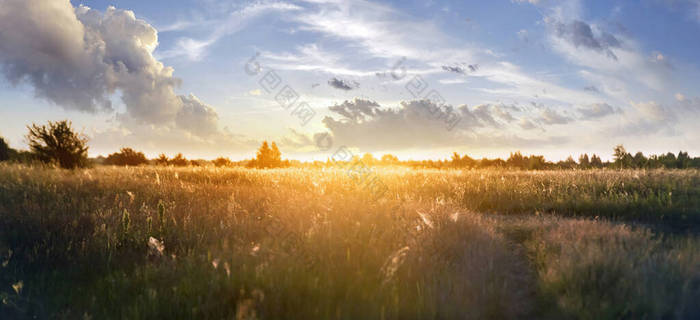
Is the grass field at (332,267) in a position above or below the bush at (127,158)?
below

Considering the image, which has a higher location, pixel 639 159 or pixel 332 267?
pixel 639 159

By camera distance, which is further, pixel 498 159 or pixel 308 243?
pixel 498 159

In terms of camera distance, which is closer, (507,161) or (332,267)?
(332,267)

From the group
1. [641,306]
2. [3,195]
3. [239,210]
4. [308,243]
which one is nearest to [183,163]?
[3,195]

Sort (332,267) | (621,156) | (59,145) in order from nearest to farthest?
(332,267)
(59,145)
(621,156)

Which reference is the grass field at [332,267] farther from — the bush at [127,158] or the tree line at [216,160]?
the bush at [127,158]

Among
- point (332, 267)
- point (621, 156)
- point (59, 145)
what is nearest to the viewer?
point (332, 267)

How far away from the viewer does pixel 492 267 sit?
4543 mm

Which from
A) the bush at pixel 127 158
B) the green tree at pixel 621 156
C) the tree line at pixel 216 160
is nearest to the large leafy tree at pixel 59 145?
the tree line at pixel 216 160

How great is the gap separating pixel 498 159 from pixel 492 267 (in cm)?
4290

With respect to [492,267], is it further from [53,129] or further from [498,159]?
[498,159]

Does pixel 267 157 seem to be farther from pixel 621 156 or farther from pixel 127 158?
pixel 621 156

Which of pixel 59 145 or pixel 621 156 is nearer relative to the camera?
pixel 59 145

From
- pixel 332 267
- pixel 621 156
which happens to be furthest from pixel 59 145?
pixel 621 156
